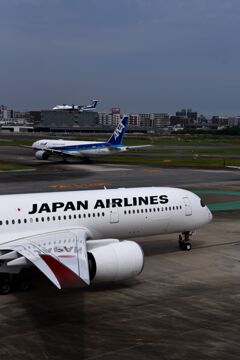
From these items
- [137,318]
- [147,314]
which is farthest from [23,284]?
[147,314]

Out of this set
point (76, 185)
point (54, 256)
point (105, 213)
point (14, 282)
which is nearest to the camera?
point (54, 256)

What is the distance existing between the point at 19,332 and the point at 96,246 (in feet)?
21.6

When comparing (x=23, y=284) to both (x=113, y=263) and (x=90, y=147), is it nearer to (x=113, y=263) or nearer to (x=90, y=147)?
(x=113, y=263)

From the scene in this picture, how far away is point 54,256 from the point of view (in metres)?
19.2

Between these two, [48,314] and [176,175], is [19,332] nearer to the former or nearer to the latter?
[48,314]

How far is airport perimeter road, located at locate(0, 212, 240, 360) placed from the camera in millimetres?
16531

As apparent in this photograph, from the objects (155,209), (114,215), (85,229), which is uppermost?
(155,209)

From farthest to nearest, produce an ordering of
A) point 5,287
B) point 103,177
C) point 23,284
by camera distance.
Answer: point 103,177, point 23,284, point 5,287

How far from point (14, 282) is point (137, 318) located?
6.47 meters

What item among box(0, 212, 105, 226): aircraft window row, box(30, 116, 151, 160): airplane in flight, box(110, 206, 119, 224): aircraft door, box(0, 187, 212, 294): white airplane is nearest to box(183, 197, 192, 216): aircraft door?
box(0, 187, 212, 294): white airplane

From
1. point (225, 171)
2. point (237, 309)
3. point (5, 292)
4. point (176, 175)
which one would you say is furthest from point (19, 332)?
point (225, 171)

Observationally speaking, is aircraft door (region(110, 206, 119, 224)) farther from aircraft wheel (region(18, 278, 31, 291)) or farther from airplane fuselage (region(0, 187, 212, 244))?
aircraft wheel (region(18, 278, 31, 291))

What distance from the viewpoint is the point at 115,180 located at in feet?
210

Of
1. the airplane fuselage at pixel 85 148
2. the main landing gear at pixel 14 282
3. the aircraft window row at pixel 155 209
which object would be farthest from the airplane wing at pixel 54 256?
the airplane fuselage at pixel 85 148
